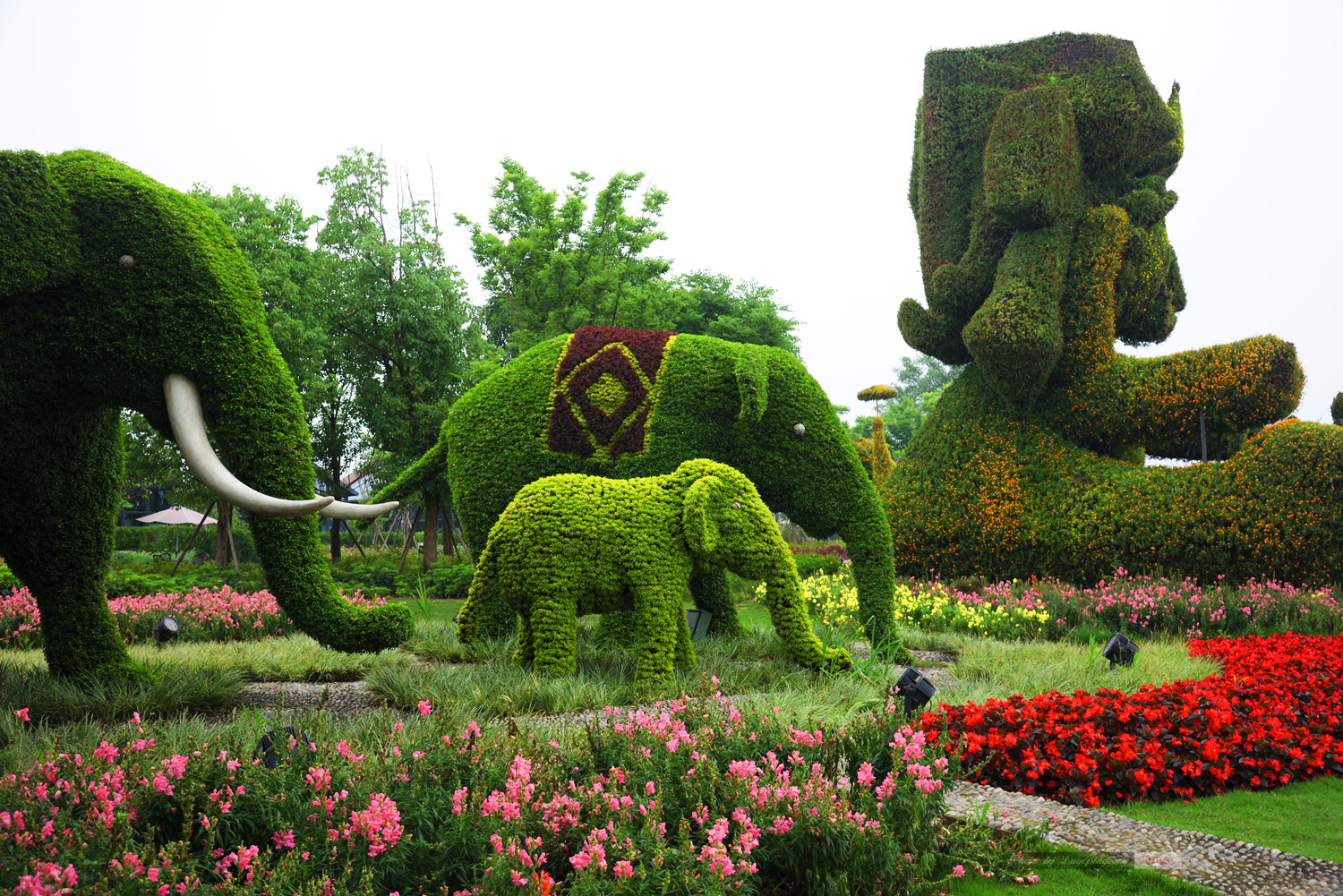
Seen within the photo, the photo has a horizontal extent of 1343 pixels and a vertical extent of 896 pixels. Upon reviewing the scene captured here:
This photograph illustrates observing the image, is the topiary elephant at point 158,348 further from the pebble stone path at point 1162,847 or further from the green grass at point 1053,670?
the green grass at point 1053,670

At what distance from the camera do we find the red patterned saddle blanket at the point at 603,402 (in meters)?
7.49

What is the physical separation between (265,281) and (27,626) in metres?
10.7

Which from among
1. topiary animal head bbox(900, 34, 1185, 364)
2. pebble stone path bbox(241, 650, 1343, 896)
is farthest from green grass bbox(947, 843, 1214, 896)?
topiary animal head bbox(900, 34, 1185, 364)

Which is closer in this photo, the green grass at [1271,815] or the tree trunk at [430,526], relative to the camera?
the green grass at [1271,815]

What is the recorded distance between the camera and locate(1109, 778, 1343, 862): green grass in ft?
12.5

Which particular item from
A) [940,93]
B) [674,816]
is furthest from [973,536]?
[674,816]

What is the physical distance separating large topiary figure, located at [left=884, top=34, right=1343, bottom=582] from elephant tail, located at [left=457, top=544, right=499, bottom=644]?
783 centimetres

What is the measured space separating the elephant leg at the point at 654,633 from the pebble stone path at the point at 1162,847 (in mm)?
2236

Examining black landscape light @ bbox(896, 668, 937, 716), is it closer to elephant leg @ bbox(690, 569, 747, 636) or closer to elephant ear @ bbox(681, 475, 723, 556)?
elephant ear @ bbox(681, 475, 723, 556)

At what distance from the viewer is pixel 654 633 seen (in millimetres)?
5762

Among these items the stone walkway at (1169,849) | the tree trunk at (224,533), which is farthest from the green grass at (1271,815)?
the tree trunk at (224,533)

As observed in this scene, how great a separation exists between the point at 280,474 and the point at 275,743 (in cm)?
172

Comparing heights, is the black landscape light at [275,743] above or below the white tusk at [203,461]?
below

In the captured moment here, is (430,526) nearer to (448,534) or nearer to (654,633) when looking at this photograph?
(448,534)
